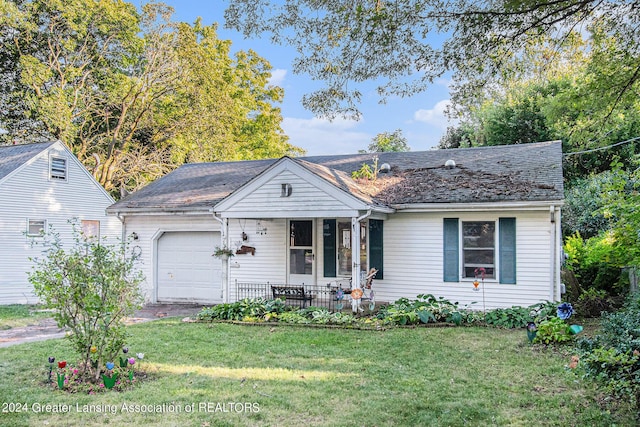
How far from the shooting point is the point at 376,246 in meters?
11.7

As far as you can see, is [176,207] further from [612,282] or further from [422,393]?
[612,282]

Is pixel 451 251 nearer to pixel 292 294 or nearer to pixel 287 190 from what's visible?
pixel 292 294

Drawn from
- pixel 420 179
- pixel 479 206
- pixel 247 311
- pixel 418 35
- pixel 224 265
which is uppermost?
pixel 418 35

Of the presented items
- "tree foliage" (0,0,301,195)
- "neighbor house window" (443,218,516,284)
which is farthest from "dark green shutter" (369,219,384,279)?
"tree foliage" (0,0,301,195)

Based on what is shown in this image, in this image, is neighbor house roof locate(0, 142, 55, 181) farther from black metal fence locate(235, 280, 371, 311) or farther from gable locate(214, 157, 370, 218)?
black metal fence locate(235, 280, 371, 311)

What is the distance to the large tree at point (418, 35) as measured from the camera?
6.15 meters

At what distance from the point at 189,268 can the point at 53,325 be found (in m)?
3.97

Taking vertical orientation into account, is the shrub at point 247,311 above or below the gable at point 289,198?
below

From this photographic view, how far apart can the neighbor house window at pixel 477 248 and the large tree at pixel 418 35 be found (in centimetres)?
428

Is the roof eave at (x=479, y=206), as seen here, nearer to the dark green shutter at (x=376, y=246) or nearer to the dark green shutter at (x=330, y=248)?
the dark green shutter at (x=376, y=246)

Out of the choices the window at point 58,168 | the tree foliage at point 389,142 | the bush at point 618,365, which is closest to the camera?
the bush at point 618,365

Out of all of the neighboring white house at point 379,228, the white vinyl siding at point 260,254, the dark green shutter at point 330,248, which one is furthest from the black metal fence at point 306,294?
the dark green shutter at point 330,248

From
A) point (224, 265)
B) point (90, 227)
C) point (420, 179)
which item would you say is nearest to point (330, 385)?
point (224, 265)

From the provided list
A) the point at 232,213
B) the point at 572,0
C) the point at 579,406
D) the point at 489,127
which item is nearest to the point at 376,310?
the point at 232,213
